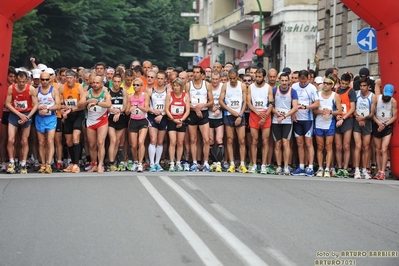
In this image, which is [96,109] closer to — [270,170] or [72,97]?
[72,97]

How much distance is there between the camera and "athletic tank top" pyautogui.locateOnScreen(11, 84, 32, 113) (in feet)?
53.7

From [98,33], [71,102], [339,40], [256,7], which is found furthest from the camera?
A: [98,33]

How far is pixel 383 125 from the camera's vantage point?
650 inches

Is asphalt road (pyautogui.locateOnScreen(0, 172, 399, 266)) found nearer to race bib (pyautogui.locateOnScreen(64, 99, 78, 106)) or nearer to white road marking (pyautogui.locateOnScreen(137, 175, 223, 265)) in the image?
white road marking (pyautogui.locateOnScreen(137, 175, 223, 265))

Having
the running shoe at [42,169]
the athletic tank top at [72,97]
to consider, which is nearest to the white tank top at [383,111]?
the athletic tank top at [72,97]

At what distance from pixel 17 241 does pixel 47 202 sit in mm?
2988

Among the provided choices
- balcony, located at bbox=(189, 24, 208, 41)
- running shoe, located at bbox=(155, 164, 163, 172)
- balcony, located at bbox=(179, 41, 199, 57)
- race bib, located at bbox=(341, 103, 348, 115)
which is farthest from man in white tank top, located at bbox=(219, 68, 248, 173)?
balcony, located at bbox=(179, 41, 199, 57)

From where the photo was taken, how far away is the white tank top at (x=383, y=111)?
1656 centimetres

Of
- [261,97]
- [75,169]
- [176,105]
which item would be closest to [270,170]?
[261,97]

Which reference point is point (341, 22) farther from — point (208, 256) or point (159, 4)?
point (159, 4)

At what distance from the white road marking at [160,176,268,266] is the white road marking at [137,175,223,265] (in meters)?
0.25

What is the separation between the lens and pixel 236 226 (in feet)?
32.0

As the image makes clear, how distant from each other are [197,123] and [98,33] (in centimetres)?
4972

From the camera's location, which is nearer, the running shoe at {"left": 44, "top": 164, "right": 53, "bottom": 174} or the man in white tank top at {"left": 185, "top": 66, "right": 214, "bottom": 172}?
the running shoe at {"left": 44, "top": 164, "right": 53, "bottom": 174}
